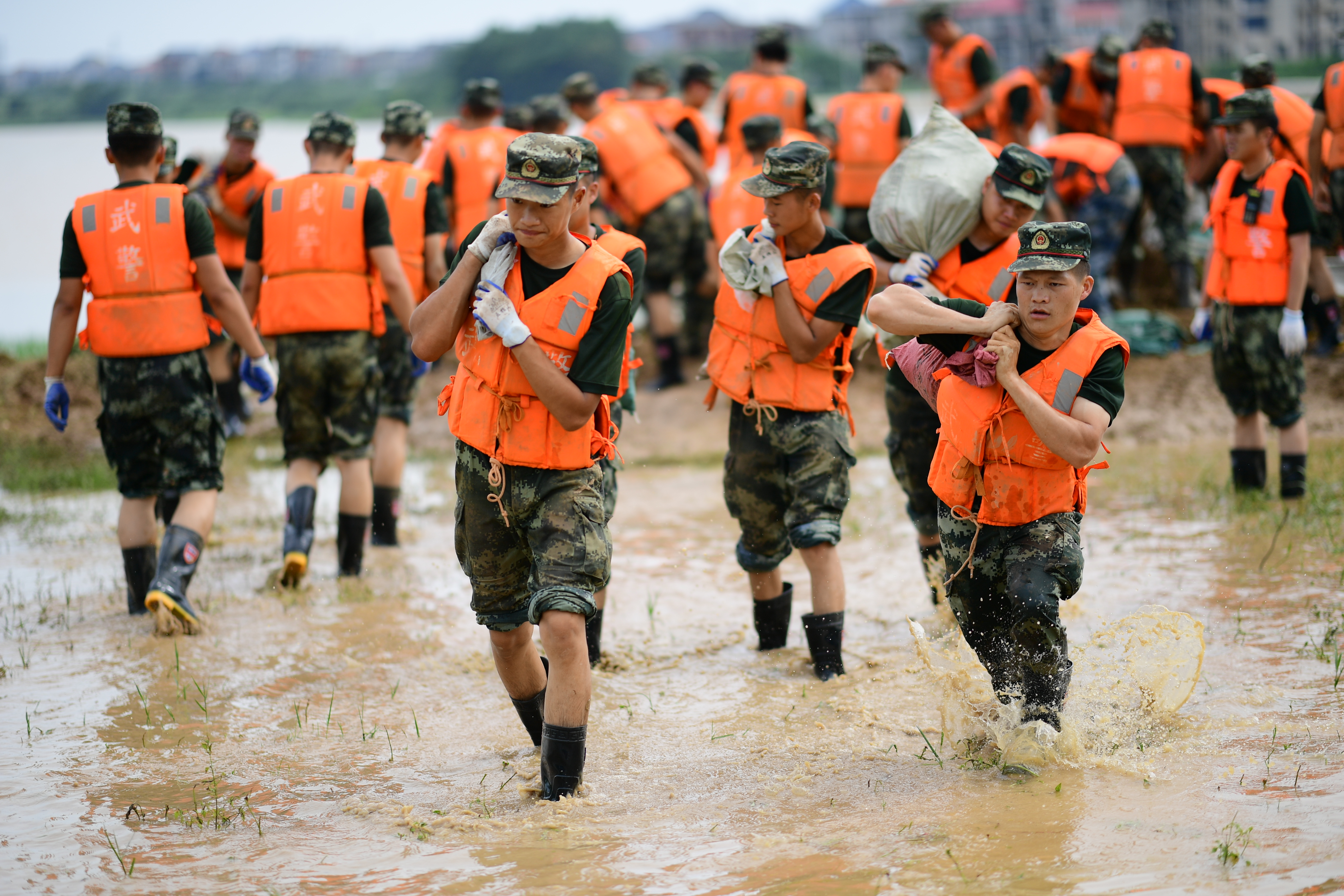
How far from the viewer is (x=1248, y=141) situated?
6.84m

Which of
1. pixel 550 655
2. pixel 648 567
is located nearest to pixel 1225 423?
pixel 648 567

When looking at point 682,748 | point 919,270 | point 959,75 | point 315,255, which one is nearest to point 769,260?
point 919,270

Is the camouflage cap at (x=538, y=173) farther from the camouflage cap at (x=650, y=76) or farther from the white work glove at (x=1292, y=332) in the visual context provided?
the camouflage cap at (x=650, y=76)

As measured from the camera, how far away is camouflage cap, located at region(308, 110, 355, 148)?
6562 millimetres

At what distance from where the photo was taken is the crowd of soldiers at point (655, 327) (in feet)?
12.5

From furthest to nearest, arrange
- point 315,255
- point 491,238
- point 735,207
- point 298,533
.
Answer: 1. point 735,207
2. point 298,533
3. point 315,255
4. point 491,238

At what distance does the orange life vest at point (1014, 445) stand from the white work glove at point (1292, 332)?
12.0 feet

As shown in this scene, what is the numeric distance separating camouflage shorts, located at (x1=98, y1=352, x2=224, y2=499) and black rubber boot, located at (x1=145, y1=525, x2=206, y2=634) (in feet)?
0.88

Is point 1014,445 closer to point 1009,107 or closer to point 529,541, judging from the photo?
point 529,541

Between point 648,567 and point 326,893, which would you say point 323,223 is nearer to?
point 648,567

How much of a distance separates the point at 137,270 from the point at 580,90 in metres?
6.06

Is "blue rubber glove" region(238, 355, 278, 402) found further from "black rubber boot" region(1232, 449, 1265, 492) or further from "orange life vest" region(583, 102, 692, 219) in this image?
"black rubber boot" region(1232, 449, 1265, 492)

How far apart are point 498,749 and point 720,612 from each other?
1.97 m

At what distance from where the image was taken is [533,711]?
425 cm
